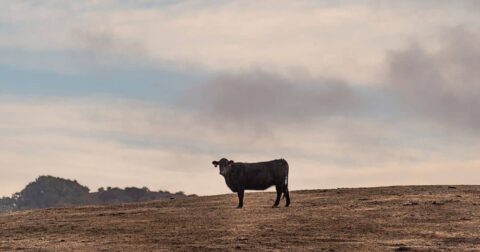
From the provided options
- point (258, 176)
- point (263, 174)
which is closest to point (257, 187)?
point (258, 176)

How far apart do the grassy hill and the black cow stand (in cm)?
97

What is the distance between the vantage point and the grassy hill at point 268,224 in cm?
3153

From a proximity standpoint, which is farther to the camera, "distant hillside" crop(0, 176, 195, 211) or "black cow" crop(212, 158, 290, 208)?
"distant hillside" crop(0, 176, 195, 211)

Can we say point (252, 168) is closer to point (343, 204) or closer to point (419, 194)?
point (343, 204)

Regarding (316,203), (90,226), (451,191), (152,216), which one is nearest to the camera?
(90,226)

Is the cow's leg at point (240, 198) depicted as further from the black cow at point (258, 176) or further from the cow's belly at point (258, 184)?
the cow's belly at point (258, 184)

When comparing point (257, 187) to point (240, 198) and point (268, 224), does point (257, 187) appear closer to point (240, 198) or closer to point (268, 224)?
point (240, 198)

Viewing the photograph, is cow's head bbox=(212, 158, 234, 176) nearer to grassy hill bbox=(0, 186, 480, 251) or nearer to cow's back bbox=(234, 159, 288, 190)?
cow's back bbox=(234, 159, 288, 190)

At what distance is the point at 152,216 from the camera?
4116 centimetres

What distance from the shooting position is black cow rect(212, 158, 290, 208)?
42.8 m

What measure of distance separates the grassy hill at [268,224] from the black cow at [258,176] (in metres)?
0.97

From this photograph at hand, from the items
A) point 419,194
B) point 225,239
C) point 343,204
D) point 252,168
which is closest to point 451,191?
point 419,194

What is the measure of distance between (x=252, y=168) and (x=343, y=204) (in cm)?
459

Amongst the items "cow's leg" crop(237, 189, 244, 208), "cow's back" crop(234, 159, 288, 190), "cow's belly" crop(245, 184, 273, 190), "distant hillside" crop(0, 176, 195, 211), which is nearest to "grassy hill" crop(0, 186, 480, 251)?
"cow's leg" crop(237, 189, 244, 208)
